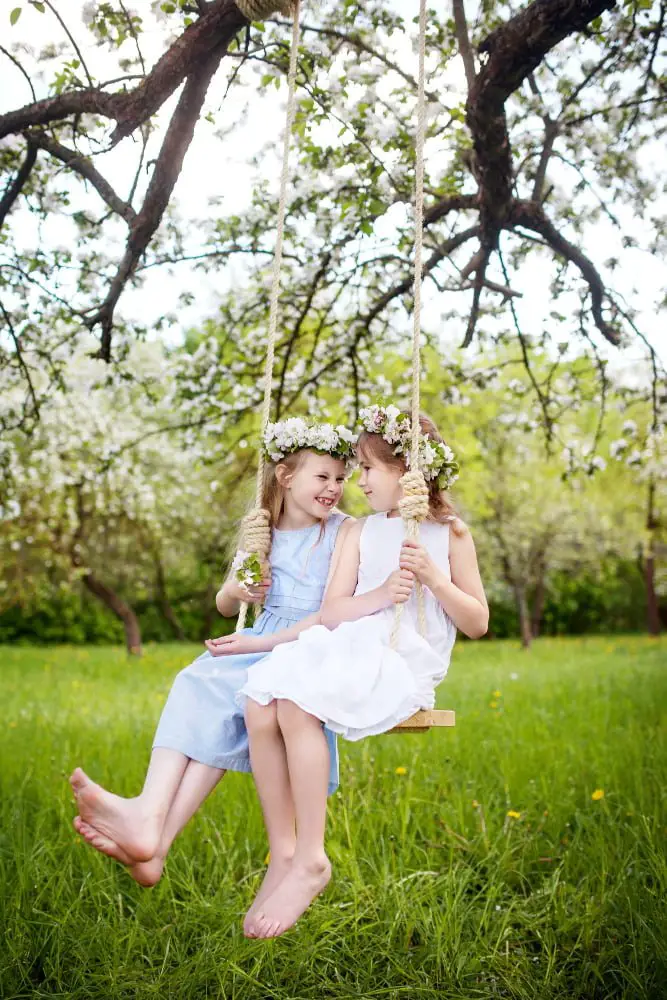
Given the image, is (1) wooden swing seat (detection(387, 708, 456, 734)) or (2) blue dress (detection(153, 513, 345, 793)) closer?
(1) wooden swing seat (detection(387, 708, 456, 734))

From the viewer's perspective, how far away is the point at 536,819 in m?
4.27

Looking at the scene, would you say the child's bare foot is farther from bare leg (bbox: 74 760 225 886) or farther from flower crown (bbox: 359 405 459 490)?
flower crown (bbox: 359 405 459 490)

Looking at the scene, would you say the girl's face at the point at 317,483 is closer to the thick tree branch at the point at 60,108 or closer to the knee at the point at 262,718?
the knee at the point at 262,718

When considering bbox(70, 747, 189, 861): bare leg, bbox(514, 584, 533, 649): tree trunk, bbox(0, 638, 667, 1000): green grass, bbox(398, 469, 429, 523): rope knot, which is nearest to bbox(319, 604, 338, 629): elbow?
bbox(398, 469, 429, 523): rope knot

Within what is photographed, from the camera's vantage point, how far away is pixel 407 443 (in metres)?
2.76

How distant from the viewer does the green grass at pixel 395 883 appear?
3154 millimetres

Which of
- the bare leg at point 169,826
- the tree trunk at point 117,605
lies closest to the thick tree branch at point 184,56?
the bare leg at point 169,826

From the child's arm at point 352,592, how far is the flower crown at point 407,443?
0.96 ft

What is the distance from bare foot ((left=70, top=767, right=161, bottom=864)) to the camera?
2.35 metres

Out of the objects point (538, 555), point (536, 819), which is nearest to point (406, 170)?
point (536, 819)

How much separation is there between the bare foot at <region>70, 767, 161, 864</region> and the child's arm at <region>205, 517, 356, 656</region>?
507 mm

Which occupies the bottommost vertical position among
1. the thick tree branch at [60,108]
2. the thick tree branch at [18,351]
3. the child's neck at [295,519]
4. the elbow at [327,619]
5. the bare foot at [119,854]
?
the bare foot at [119,854]

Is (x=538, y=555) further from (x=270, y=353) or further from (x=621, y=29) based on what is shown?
(x=270, y=353)

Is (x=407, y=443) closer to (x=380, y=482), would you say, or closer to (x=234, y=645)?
(x=380, y=482)
